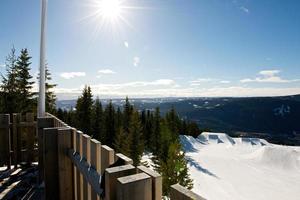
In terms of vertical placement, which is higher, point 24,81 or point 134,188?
point 24,81

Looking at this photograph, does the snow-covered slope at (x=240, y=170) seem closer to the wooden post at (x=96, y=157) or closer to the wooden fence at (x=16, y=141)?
the wooden fence at (x=16, y=141)

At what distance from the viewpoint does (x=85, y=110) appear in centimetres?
3055

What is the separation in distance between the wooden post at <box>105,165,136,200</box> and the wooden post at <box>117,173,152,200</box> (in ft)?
0.55

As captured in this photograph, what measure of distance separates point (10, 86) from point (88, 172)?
2536 centimetres

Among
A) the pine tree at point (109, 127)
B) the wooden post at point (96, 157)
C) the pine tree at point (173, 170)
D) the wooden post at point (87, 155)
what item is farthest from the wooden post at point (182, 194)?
the pine tree at point (109, 127)

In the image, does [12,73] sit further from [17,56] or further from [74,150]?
[74,150]

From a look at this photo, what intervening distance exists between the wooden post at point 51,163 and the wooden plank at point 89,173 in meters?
0.35

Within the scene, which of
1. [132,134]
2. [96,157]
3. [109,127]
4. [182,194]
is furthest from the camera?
[109,127]

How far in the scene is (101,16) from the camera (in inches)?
329

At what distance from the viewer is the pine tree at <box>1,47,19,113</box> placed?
862 inches

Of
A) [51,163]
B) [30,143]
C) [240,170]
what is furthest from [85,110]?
[51,163]

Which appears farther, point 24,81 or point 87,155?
point 24,81

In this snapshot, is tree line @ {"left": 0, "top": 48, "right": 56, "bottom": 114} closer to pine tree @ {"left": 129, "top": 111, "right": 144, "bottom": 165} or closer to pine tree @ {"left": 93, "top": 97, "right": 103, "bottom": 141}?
pine tree @ {"left": 93, "top": 97, "right": 103, "bottom": 141}

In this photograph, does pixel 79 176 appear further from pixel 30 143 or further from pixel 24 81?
pixel 24 81
